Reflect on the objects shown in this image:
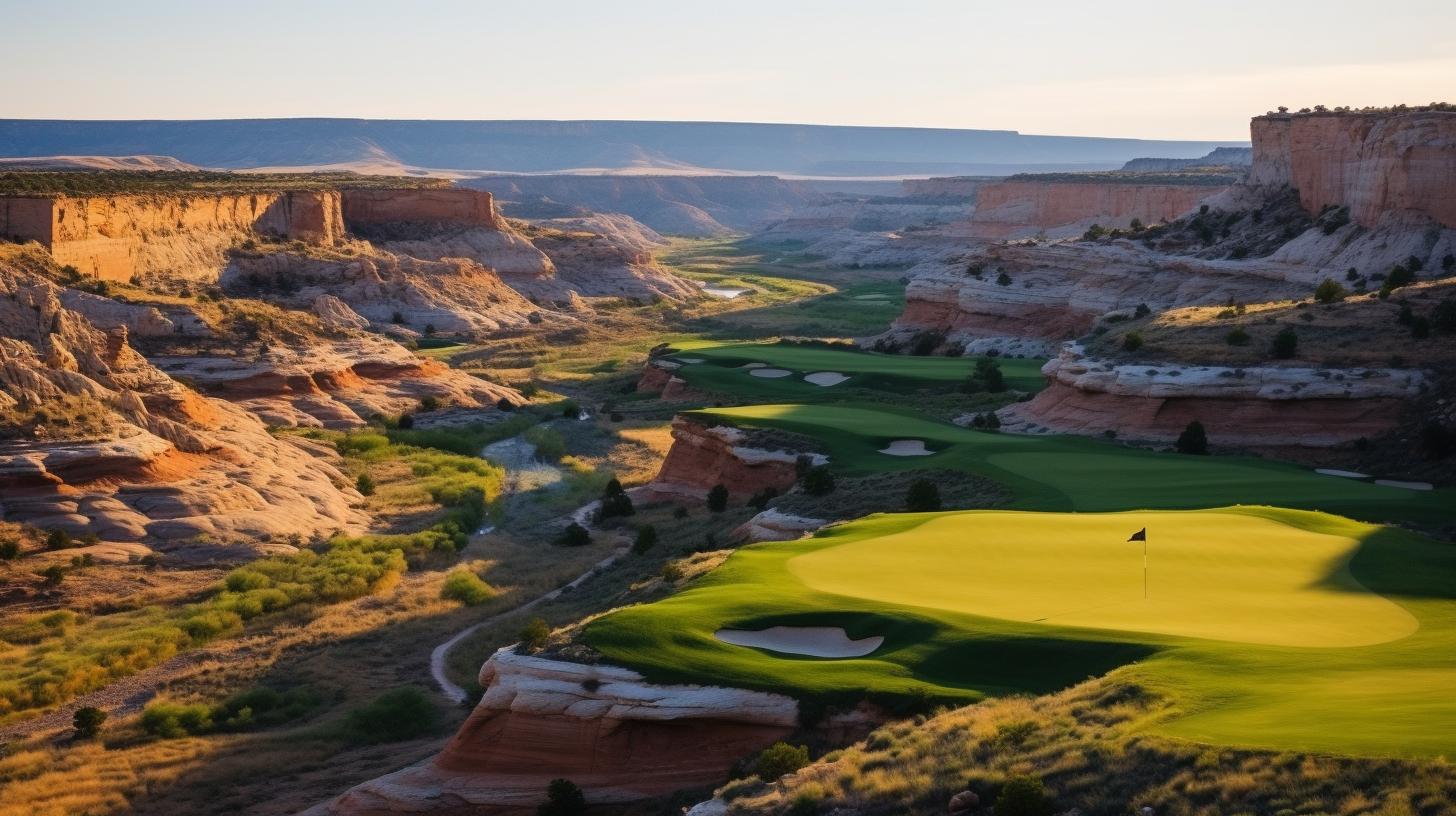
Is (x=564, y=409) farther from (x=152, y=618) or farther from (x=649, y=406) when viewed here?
(x=152, y=618)

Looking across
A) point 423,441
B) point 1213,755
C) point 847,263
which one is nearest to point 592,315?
point 423,441

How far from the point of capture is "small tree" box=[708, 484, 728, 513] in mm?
34312

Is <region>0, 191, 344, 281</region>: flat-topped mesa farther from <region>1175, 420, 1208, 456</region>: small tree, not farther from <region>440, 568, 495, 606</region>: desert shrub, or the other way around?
<region>1175, 420, 1208, 456</region>: small tree

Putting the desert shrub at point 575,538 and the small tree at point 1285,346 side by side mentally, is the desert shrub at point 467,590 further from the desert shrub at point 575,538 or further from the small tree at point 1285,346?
the small tree at point 1285,346

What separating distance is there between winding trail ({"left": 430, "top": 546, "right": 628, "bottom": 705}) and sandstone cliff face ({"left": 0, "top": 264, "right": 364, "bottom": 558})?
6329 mm

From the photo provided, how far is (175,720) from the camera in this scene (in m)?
21.5

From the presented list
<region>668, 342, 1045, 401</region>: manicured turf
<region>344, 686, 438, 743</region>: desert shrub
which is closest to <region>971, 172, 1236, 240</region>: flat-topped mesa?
<region>668, 342, 1045, 401</region>: manicured turf

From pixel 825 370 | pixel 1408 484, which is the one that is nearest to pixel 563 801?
pixel 1408 484

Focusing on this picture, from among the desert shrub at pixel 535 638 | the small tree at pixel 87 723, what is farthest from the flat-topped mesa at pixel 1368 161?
the small tree at pixel 87 723

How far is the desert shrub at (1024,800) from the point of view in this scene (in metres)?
11.5

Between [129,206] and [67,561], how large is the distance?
3374 centimetres

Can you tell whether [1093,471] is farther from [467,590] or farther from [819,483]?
[467,590]

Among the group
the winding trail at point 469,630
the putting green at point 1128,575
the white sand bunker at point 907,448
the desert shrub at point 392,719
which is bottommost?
the winding trail at point 469,630

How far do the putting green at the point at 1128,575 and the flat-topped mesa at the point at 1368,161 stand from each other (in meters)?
30.1
